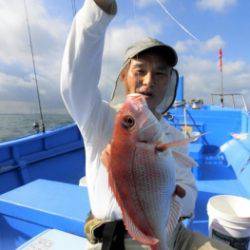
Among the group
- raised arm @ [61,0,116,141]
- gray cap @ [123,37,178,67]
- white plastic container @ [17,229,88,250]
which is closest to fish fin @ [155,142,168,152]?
raised arm @ [61,0,116,141]

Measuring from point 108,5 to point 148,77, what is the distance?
67cm

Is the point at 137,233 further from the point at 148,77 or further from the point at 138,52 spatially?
the point at 138,52

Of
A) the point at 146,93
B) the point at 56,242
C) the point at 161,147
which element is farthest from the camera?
the point at 56,242

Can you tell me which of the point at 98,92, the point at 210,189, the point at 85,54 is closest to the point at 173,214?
the point at 98,92

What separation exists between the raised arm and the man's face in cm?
49

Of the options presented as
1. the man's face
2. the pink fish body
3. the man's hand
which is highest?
the man's hand

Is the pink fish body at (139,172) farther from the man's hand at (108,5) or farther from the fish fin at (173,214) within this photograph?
the man's hand at (108,5)

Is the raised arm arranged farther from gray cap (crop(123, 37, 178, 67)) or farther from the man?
gray cap (crop(123, 37, 178, 67))

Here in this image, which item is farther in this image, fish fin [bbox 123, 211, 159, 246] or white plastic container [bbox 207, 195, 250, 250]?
white plastic container [bbox 207, 195, 250, 250]

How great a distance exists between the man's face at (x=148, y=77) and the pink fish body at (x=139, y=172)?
0.69m

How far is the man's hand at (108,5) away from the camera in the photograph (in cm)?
142

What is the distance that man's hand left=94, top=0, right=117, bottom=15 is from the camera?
1.42m

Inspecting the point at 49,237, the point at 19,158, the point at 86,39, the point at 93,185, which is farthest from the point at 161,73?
the point at 19,158

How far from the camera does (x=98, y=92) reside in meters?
1.64
